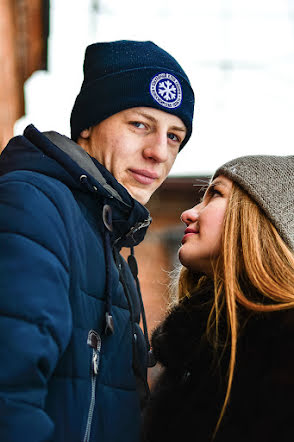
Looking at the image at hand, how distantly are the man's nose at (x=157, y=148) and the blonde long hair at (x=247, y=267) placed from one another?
29 cm

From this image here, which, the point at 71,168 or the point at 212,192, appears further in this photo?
the point at 212,192

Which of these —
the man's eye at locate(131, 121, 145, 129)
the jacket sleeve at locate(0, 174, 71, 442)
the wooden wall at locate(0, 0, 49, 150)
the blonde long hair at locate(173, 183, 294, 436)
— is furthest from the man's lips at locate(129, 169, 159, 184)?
the wooden wall at locate(0, 0, 49, 150)

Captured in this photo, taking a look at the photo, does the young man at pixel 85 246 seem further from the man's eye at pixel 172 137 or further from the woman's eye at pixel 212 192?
the woman's eye at pixel 212 192

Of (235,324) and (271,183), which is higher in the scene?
(271,183)

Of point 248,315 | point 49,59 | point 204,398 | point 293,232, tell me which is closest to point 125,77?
point 293,232

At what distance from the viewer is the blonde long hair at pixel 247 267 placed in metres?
1.31

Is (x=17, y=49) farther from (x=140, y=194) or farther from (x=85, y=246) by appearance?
(x=85, y=246)

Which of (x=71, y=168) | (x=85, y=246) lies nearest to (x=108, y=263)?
(x=85, y=246)

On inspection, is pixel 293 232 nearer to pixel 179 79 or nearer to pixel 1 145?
pixel 179 79

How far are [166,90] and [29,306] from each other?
1068mm

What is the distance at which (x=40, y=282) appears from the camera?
104 cm

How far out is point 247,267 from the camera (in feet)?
4.62

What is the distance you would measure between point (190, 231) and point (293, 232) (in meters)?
0.34

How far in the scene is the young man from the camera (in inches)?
39.3
